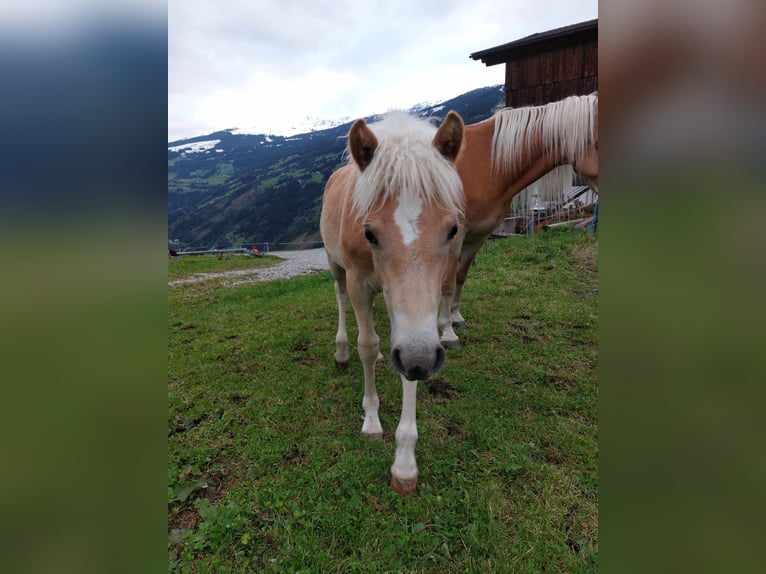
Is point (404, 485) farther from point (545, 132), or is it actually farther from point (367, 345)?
point (545, 132)

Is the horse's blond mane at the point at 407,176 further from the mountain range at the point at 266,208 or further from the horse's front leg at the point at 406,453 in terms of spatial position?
the mountain range at the point at 266,208

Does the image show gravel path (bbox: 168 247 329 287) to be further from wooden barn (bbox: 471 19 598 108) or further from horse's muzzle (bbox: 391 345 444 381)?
horse's muzzle (bbox: 391 345 444 381)

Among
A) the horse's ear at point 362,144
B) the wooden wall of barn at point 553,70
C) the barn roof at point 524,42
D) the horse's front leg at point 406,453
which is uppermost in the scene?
the barn roof at point 524,42

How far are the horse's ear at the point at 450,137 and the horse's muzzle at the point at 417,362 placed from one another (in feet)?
4.24

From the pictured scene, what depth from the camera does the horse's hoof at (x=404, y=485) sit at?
240 centimetres

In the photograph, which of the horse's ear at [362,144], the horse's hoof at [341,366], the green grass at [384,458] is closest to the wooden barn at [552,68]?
the green grass at [384,458]
